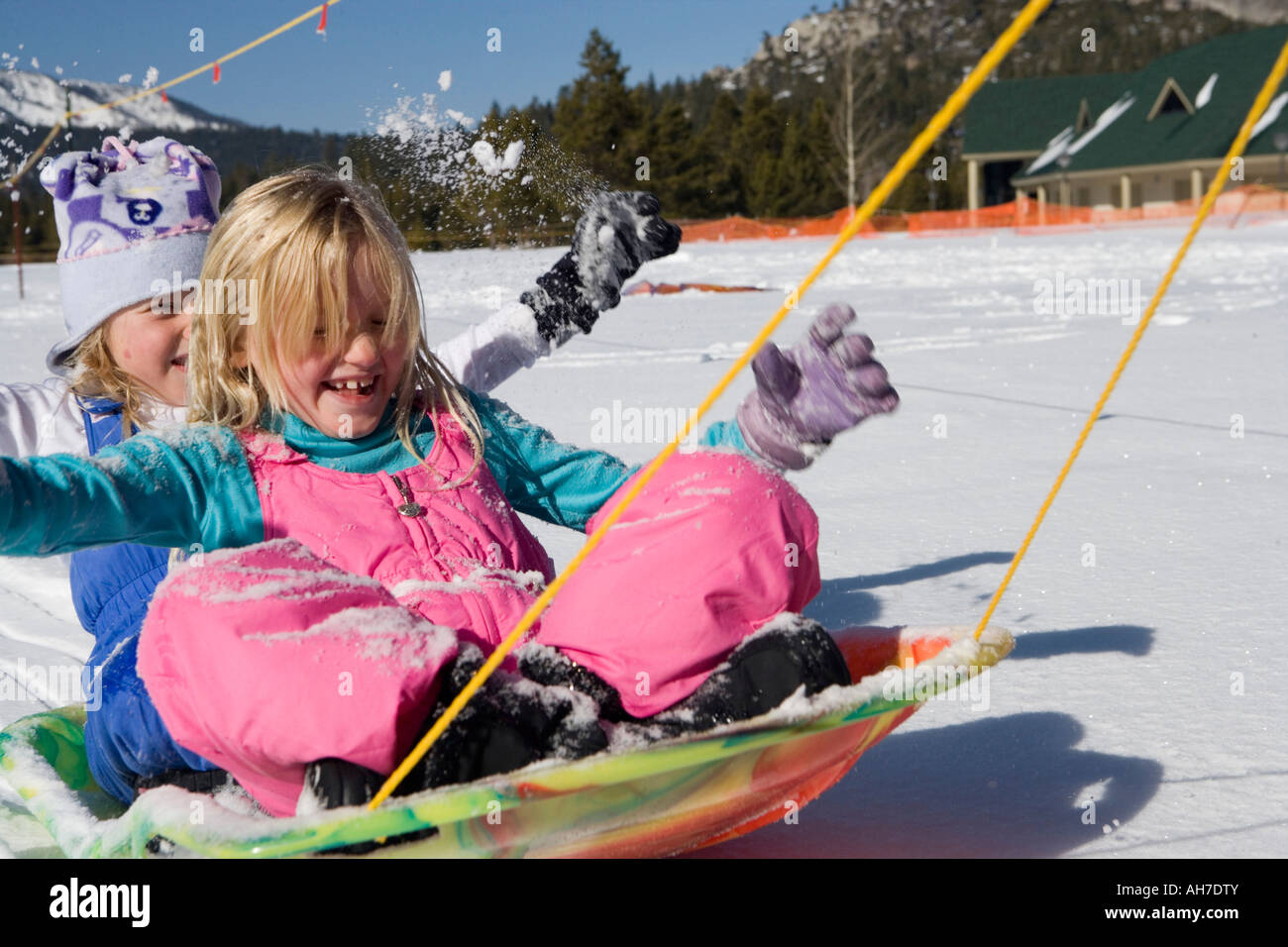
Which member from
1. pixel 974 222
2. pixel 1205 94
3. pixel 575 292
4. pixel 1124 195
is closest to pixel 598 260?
pixel 575 292

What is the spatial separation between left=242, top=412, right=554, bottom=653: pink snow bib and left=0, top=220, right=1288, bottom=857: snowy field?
0.46 meters

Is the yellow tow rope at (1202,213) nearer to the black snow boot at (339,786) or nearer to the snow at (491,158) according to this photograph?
the black snow boot at (339,786)

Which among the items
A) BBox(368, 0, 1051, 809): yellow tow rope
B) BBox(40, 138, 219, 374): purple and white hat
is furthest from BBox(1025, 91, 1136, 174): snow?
BBox(368, 0, 1051, 809): yellow tow rope

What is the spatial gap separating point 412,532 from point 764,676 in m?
0.53

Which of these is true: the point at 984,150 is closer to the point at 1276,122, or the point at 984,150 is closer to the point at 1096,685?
the point at 1276,122

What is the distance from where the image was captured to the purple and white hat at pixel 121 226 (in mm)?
2193

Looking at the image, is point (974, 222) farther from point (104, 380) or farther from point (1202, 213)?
point (1202, 213)

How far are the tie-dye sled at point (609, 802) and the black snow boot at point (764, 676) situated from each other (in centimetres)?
5

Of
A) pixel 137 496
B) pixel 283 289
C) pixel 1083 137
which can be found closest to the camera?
pixel 137 496

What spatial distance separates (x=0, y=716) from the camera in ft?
7.07

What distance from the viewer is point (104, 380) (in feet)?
7.04

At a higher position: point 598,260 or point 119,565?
point 598,260

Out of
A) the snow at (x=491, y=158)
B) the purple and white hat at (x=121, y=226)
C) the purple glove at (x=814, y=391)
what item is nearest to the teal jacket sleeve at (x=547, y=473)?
the purple glove at (x=814, y=391)

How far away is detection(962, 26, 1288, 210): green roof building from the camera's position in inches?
1205
